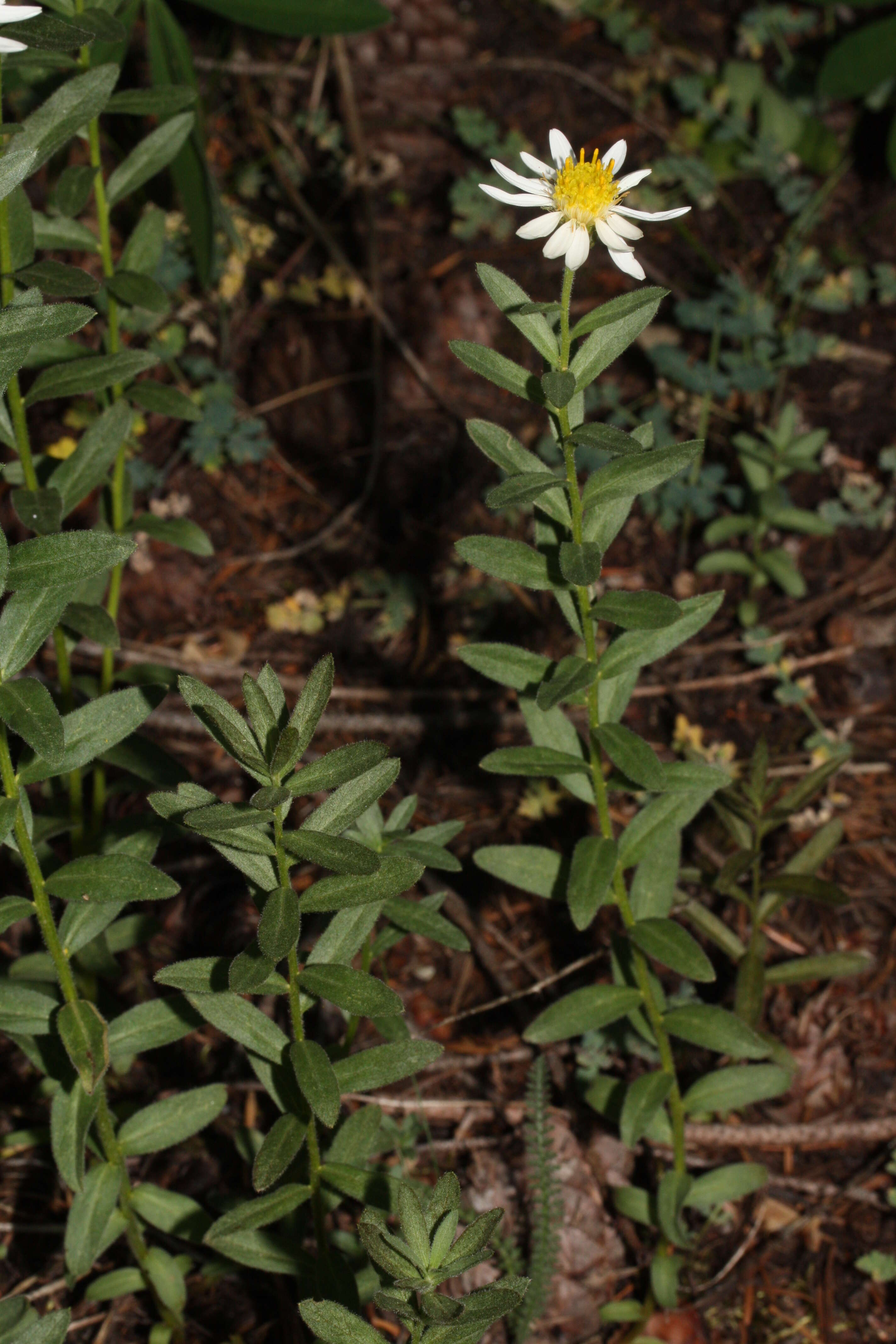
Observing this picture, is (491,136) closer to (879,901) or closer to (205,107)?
(205,107)

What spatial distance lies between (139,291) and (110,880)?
1018 mm

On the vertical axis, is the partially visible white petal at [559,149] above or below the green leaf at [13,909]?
above

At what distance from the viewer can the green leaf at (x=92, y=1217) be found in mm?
1798

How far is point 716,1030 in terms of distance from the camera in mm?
1945

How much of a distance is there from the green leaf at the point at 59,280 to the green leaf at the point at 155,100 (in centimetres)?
39

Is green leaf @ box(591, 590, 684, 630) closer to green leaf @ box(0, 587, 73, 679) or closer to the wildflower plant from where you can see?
the wildflower plant

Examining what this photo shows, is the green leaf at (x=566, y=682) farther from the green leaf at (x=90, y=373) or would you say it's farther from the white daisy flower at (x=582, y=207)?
the green leaf at (x=90, y=373)

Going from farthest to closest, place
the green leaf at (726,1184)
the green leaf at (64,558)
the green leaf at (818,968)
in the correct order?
1. the green leaf at (818,968)
2. the green leaf at (726,1184)
3. the green leaf at (64,558)

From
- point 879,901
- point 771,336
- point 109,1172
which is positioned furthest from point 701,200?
point 109,1172

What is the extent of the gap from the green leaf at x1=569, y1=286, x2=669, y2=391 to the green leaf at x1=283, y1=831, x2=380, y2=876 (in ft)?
2.16

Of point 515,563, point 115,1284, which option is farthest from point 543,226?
point 115,1284

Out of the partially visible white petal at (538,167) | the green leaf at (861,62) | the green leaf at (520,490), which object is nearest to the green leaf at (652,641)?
the green leaf at (520,490)

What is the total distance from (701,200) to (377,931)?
290 centimetres

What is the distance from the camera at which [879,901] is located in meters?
2.83
